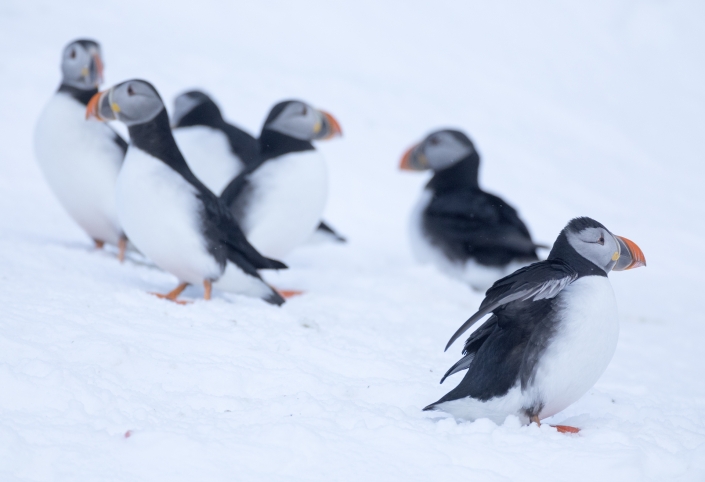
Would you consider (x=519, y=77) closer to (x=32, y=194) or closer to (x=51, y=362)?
(x=32, y=194)

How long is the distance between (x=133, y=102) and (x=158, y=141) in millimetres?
264

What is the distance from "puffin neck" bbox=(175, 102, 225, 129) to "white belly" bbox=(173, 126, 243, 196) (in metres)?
0.12

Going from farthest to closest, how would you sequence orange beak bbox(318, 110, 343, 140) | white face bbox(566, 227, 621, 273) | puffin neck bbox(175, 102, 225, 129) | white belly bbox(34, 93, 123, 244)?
puffin neck bbox(175, 102, 225, 129) → orange beak bbox(318, 110, 343, 140) → white belly bbox(34, 93, 123, 244) → white face bbox(566, 227, 621, 273)

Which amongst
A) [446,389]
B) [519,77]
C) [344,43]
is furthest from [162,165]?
[519,77]

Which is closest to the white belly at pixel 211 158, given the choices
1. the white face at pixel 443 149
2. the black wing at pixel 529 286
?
the white face at pixel 443 149

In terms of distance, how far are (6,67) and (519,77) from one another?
28.0ft

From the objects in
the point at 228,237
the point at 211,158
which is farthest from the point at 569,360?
the point at 211,158

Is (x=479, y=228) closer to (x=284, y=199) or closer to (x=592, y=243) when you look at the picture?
(x=284, y=199)

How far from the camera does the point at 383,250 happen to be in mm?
7504

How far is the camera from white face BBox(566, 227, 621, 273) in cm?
313

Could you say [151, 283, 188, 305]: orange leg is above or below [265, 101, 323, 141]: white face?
below

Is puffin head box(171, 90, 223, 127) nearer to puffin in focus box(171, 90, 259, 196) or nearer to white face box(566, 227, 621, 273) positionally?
puffin in focus box(171, 90, 259, 196)

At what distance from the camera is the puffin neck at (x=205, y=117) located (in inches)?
260

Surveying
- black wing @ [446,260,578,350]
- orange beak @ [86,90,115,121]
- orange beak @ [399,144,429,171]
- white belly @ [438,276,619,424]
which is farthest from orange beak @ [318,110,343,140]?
white belly @ [438,276,619,424]
